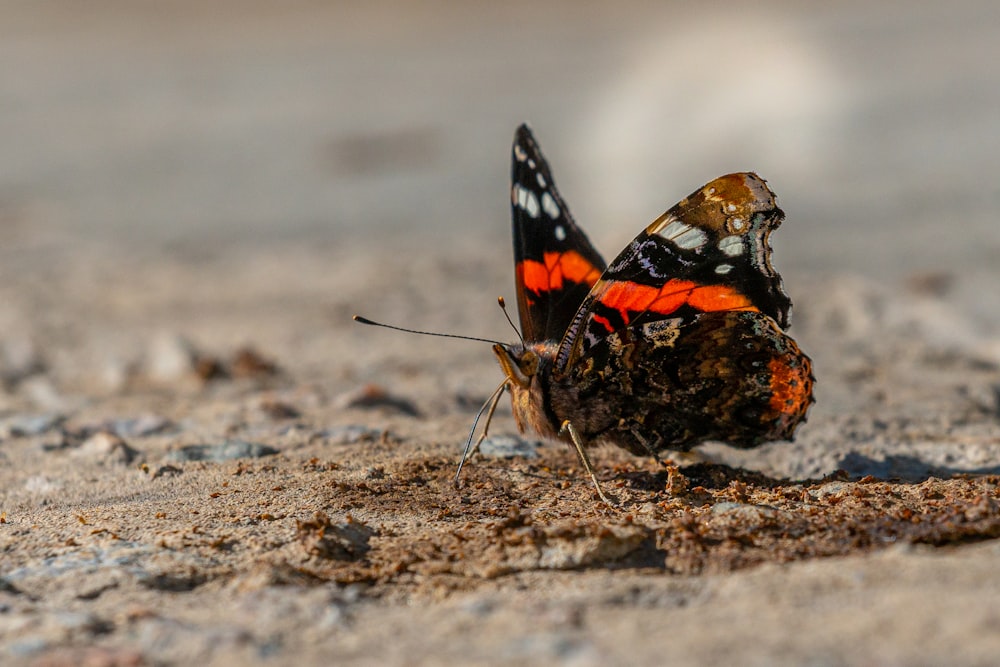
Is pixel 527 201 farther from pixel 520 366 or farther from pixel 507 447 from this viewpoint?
pixel 507 447

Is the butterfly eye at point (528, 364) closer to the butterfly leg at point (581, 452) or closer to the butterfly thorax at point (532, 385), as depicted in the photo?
the butterfly thorax at point (532, 385)

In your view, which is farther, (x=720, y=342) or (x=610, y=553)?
(x=720, y=342)

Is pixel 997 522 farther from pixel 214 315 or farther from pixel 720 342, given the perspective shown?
pixel 214 315

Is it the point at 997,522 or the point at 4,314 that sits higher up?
the point at 4,314

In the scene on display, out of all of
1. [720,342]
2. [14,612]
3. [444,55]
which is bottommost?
[14,612]

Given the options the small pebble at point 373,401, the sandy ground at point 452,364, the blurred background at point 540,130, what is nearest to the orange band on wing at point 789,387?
the sandy ground at point 452,364

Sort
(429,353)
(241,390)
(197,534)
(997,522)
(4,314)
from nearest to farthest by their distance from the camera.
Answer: (997,522)
(197,534)
(241,390)
(429,353)
(4,314)

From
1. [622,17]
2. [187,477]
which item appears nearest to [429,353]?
[187,477]
